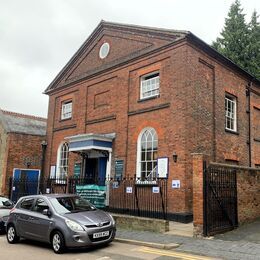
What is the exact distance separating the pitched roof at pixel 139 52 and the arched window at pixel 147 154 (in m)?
4.04

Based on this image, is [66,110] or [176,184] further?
[66,110]

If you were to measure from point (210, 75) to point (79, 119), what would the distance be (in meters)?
8.19

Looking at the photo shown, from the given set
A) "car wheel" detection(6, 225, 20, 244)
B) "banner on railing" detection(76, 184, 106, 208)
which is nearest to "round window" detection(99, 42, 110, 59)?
"banner on railing" detection(76, 184, 106, 208)

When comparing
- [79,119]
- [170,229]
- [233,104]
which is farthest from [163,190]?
[79,119]

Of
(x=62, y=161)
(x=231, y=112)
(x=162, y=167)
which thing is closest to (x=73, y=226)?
(x=162, y=167)

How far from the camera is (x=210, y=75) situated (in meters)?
16.2

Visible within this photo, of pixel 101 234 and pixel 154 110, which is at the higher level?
pixel 154 110

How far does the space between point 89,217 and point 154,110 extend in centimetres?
746

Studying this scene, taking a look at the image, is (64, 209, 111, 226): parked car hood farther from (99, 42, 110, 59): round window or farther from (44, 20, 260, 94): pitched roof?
(99, 42, 110, 59): round window

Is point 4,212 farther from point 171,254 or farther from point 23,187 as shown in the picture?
point 23,187

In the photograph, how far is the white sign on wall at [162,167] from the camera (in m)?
14.6

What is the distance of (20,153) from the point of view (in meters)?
23.0

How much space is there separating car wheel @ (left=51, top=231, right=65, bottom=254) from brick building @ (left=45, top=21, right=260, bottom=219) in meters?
5.29


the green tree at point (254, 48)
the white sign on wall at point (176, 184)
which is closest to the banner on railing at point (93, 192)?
the white sign on wall at point (176, 184)
